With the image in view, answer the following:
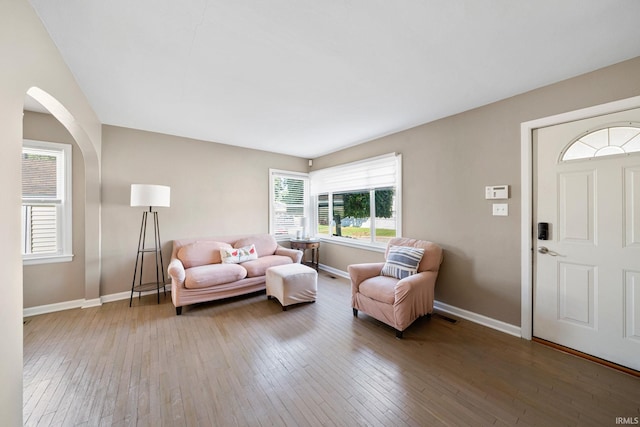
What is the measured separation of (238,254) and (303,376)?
233cm

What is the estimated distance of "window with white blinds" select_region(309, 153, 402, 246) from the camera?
146 inches

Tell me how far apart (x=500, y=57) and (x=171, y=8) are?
7.89 ft


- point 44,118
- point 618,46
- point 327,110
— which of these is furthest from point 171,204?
point 618,46

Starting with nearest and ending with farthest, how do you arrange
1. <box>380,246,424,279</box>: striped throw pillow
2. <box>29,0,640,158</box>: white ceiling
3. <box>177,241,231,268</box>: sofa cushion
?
<box>29,0,640,158</box>: white ceiling, <box>380,246,424,279</box>: striped throw pillow, <box>177,241,231,268</box>: sofa cushion

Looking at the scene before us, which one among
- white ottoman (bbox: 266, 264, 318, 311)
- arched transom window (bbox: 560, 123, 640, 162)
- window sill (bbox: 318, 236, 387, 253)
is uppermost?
arched transom window (bbox: 560, 123, 640, 162)

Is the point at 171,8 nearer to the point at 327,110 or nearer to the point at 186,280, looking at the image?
the point at 327,110

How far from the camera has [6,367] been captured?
44.7 inches

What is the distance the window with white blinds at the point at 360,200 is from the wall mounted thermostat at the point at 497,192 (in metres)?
1.13

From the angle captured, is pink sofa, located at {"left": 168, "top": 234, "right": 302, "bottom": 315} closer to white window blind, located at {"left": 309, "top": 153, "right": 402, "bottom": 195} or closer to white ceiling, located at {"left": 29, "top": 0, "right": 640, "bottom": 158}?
white window blind, located at {"left": 309, "top": 153, "right": 402, "bottom": 195}

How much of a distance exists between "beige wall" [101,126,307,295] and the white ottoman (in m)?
1.57

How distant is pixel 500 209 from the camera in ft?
8.36

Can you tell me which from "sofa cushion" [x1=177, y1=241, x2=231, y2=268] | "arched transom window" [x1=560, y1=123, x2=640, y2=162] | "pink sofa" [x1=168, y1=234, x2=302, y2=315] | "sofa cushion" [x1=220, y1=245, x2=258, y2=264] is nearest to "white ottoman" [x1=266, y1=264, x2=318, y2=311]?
"pink sofa" [x1=168, y1=234, x2=302, y2=315]

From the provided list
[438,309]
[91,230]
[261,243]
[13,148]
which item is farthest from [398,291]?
[91,230]

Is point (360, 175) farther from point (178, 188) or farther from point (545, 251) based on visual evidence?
point (178, 188)
